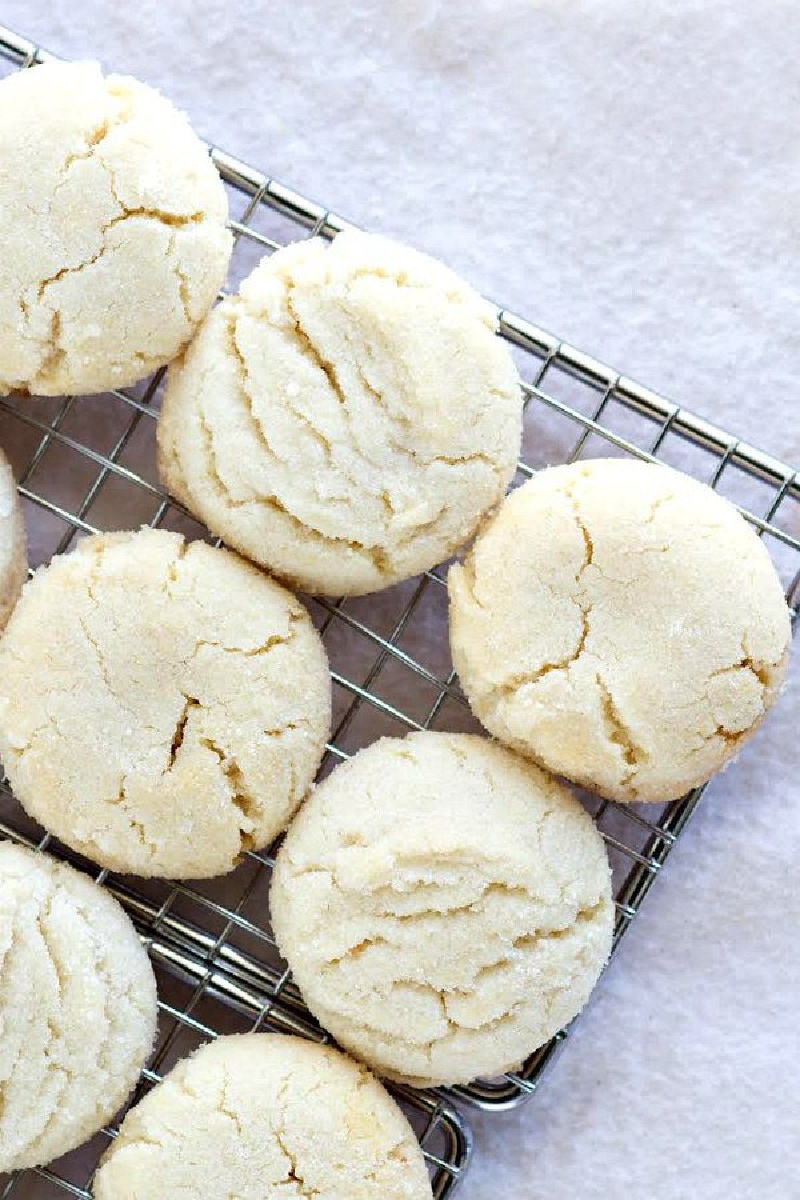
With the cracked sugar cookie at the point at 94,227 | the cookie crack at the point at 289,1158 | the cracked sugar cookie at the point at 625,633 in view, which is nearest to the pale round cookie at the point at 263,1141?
the cookie crack at the point at 289,1158

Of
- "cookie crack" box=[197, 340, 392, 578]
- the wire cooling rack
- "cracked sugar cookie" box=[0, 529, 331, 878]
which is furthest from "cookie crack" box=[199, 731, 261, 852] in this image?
"cookie crack" box=[197, 340, 392, 578]

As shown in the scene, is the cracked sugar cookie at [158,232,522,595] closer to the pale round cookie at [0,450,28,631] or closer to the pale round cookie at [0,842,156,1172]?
the pale round cookie at [0,450,28,631]

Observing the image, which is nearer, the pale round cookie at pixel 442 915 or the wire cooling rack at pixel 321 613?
the pale round cookie at pixel 442 915

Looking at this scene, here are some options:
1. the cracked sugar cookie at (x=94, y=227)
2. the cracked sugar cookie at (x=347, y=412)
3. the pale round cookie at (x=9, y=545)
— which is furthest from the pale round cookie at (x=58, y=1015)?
the cracked sugar cookie at (x=94, y=227)

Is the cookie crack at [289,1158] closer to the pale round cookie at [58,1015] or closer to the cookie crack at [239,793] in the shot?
the pale round cookie at [58,1015]

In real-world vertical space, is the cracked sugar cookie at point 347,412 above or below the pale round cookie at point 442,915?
above

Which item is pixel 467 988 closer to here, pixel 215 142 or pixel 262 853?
pixel 262 853

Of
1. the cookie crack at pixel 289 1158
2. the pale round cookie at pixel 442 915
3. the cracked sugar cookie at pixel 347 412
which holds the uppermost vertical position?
the cracked sugar cookie at pixel 347 412
